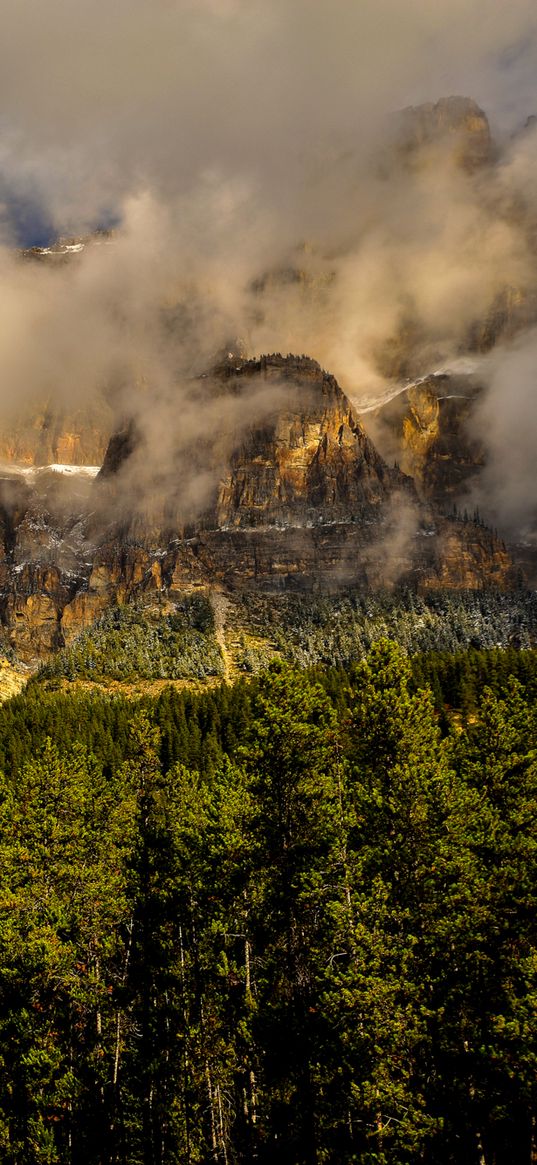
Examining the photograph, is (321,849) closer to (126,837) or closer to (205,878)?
(205,878)

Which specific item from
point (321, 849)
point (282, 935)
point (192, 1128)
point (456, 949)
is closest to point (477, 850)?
point (456, 949)

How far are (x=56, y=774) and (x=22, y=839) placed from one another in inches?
141

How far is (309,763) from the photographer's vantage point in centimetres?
2534

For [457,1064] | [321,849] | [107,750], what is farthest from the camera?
[107,750]

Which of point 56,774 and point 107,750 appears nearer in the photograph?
point 56,774

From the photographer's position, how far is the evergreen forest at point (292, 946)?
837 inches

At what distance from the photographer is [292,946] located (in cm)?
2433

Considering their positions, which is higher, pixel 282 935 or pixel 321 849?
pixel 321 849

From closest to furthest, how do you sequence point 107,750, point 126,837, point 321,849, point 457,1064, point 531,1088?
point 531,1088 < point 457,1064 < point 321,849 < point 126,837 < point 107,750

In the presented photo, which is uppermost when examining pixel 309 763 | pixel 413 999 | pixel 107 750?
pixel 107 750

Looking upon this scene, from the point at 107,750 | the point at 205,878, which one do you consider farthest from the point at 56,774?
the point at 107,750

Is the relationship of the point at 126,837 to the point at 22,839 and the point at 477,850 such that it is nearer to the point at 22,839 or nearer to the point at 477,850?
the point at 22,839

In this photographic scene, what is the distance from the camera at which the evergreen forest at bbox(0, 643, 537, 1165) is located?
21.2 meters

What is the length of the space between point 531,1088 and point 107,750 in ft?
264
